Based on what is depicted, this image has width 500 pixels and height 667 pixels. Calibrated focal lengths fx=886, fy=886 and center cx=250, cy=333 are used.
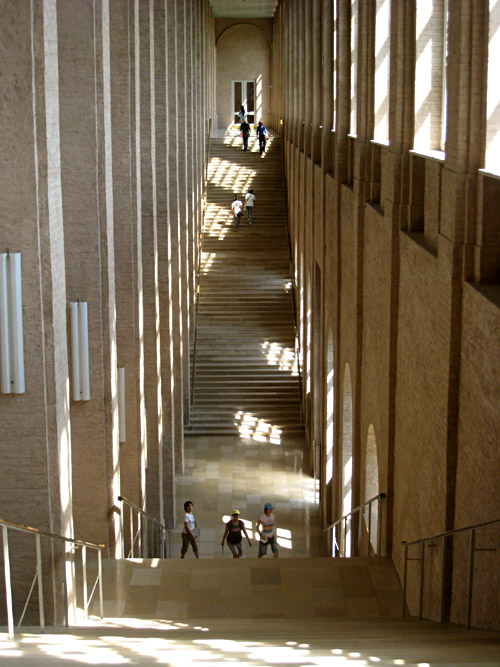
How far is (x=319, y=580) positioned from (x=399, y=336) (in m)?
2.90

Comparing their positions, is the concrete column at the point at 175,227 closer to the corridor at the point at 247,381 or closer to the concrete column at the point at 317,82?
the corridor at the point at 247,381

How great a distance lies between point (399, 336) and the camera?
951 cm

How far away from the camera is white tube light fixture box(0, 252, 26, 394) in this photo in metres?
7.23

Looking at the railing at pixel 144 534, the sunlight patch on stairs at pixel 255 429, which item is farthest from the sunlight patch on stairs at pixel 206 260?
the railing at pixel 144 534

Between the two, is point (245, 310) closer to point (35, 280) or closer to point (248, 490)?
point (248, 490)

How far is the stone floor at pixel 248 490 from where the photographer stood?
52.1 ft

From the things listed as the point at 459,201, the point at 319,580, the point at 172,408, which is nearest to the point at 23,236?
the point at 459,201

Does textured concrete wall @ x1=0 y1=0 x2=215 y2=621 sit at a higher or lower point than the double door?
lower

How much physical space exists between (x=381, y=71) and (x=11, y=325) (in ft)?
21.0

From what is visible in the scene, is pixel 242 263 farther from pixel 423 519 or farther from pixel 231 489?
pixel 423 519

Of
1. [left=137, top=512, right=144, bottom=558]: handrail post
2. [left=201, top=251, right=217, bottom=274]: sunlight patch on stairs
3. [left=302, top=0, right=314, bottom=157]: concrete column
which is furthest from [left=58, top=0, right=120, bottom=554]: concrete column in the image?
[left=201, top=251, right=217, bottom=274]: sunlight patch on stairs

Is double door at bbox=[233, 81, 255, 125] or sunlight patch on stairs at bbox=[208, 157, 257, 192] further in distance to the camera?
double door at bbox=[233, 81, 255, 125]

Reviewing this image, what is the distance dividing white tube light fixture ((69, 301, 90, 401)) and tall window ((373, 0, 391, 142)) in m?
4.55

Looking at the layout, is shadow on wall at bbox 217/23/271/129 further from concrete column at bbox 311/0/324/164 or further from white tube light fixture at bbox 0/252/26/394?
white tube light fixture at bbox 0/252/26/394
